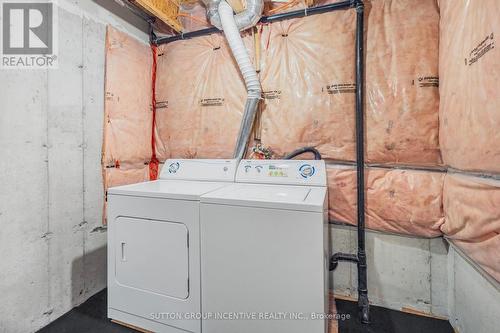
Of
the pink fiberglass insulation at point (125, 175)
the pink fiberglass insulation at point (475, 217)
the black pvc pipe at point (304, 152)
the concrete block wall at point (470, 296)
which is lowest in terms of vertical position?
the concrete block wall at point (470, 296)

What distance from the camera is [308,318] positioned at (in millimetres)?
1140

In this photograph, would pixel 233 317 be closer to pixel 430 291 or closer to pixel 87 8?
pixel 430 291

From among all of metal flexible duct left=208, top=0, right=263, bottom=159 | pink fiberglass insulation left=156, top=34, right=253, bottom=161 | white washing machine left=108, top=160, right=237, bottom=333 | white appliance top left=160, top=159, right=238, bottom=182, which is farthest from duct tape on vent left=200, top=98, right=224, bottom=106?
white washing machine left=108, top=160, right=237, bottom=333

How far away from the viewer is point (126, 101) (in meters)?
2.15

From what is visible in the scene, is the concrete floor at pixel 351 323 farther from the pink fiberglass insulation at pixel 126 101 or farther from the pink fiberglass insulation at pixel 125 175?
the pink fiberglass insulation at pixel 126 101

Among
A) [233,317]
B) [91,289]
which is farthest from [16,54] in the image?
[233,317]

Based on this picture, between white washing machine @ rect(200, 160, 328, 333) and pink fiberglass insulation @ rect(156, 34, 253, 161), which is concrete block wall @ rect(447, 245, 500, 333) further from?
→ pink fiberglass insulation @ rect(156, 34, 253, 161)

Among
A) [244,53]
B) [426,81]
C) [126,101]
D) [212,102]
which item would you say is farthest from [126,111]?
[426,81]

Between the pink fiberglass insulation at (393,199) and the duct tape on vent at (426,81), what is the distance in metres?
0.59

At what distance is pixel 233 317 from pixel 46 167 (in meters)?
1.54

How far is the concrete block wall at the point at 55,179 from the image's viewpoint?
1.43 metres

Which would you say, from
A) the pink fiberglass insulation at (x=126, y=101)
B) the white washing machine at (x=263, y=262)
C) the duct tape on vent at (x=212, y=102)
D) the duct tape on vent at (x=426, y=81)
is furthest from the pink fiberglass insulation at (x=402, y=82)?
the pink fiberglass insulation at (x=126, y=101)

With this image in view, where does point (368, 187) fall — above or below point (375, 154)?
below

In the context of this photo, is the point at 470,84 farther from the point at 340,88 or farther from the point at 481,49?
the point at 340,88
